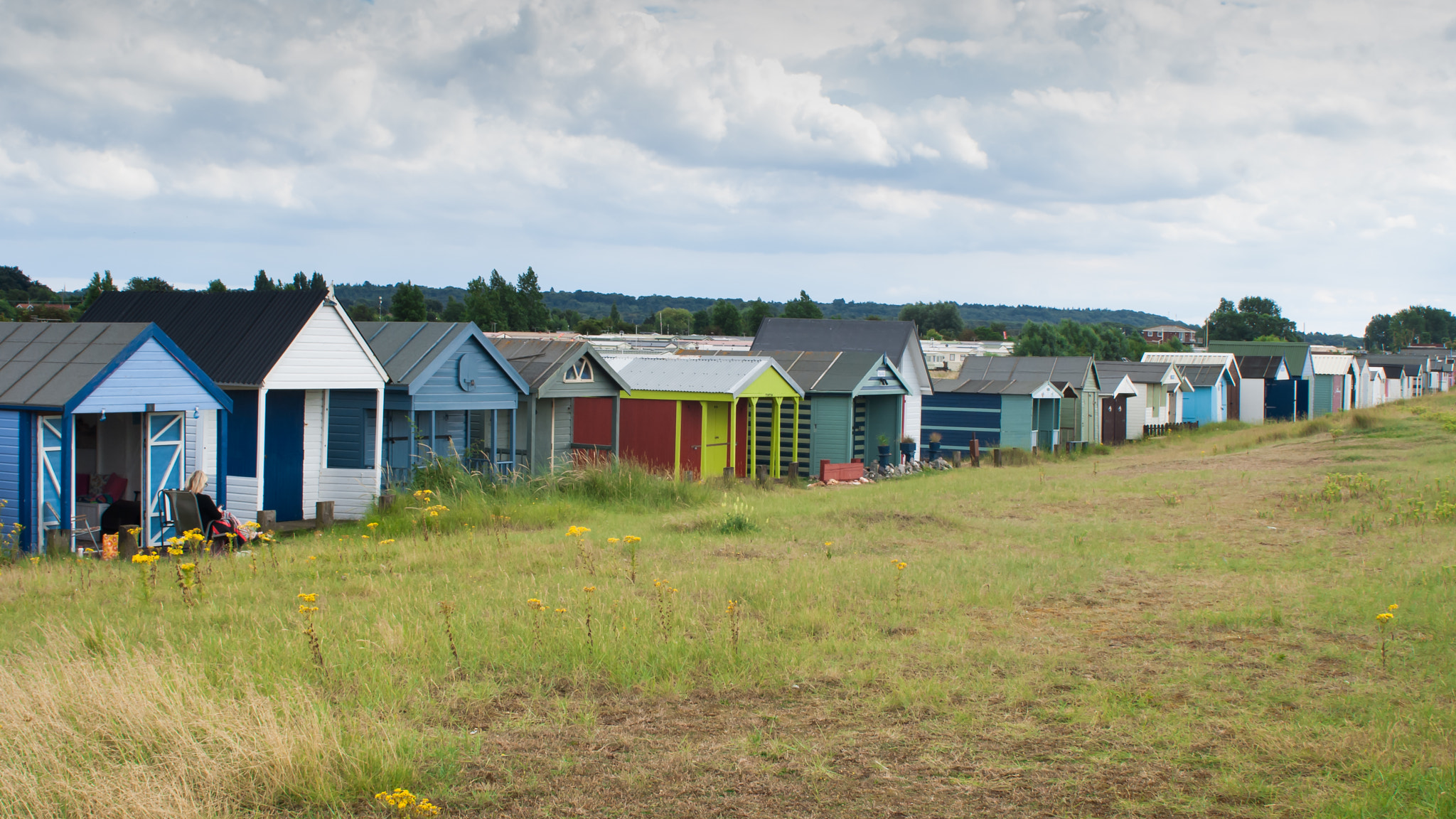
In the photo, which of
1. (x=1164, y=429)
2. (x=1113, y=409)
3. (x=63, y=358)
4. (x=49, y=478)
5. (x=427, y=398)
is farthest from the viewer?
(x=1164, y=429)

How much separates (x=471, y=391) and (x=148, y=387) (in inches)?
248

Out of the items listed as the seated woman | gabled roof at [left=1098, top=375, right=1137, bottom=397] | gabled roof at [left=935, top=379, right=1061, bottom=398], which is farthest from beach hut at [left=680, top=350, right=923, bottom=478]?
gabled roof at [left=1098, top=375, right=1137, bottom=397]

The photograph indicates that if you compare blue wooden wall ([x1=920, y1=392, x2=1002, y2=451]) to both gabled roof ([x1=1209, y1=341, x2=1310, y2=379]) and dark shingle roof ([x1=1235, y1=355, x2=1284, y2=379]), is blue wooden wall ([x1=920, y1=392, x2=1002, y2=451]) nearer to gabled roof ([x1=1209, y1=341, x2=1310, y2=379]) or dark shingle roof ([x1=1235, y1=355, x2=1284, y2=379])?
dark shingle roof ([x1=1235, y1=355, x2=1284, y2=379])

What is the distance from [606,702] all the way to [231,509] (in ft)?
42.1

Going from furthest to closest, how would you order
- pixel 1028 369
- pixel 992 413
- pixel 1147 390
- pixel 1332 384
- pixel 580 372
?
pixel 1332 384 → pixel 1147 390 → pixel 1028 369 → pixel 992 413 → pixel 580 372

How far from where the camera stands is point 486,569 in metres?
11.6

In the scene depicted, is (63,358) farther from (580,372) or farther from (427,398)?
(580,372)

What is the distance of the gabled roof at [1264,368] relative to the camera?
61.3 metres

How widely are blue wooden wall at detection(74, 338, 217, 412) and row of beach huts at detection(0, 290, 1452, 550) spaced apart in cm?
2

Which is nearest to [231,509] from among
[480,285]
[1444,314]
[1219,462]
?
[1219,462]

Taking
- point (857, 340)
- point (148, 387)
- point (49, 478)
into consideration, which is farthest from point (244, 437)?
point (857, 340)

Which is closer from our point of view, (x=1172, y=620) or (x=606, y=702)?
(x=606, y=702)

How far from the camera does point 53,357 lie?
14094mm

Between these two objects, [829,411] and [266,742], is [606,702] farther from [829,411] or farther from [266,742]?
[829,411]
